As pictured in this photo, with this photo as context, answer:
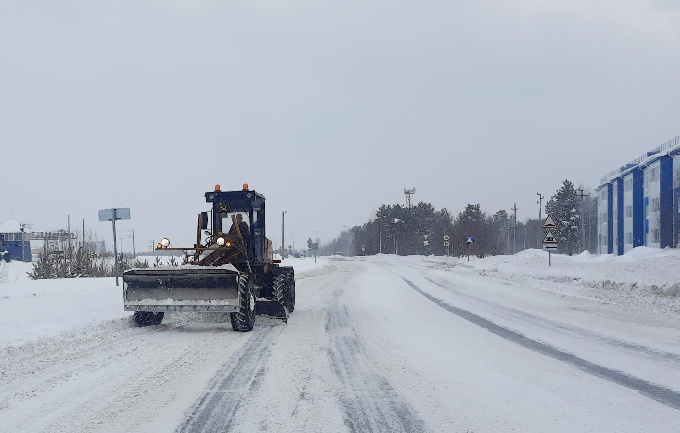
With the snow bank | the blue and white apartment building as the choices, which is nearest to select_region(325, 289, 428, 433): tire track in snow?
the snow bank

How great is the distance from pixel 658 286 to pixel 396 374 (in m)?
13.9

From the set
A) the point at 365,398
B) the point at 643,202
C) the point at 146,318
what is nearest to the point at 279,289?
the point at 146,318

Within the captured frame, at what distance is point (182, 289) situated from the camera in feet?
34.5

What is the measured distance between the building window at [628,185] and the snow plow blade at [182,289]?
56.3 metres

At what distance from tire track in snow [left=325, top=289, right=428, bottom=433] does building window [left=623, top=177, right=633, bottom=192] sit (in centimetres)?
5623

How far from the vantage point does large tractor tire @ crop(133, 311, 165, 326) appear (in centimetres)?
1122

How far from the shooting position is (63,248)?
2544 cm

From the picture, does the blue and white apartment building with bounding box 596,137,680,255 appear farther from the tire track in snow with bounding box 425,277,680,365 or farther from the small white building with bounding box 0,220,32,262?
the small white building with bounding box 0,220,32,262

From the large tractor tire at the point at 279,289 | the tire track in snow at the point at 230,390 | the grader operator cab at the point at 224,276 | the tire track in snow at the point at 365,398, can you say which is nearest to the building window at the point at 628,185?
the grader operator cab at the point at 224,276

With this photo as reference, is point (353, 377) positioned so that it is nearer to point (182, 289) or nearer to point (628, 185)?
point (182, 289)

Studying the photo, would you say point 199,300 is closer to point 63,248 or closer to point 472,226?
point 63,248

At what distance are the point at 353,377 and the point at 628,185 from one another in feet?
196

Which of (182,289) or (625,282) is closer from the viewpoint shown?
(182,289)

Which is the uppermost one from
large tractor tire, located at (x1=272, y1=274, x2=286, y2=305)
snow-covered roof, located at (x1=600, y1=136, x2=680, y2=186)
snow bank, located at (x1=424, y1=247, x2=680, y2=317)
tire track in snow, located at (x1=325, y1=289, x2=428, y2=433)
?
snow-covered roof, located at (x1=600, y1=136, x2=680, y2=186)
